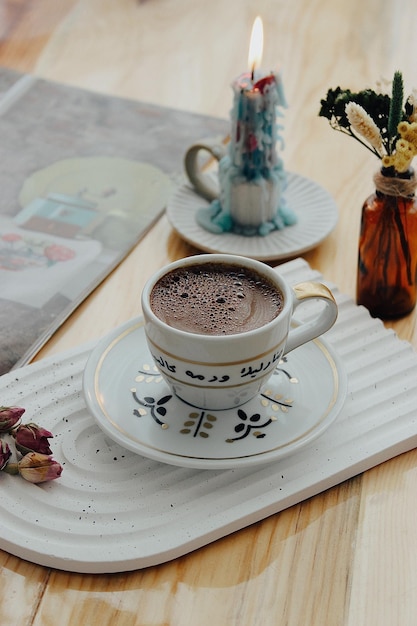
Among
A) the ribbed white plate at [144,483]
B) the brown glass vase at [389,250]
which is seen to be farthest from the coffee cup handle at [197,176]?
the ribbed white plate at [144,483]

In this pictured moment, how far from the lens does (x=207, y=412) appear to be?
2.64 feet

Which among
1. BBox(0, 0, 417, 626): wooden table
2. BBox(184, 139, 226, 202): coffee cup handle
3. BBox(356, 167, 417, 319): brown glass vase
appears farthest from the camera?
BBox(184, 139, 226, 202): coffee cup handle

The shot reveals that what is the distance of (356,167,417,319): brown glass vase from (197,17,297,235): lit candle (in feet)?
0.63

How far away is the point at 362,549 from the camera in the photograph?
716 mm

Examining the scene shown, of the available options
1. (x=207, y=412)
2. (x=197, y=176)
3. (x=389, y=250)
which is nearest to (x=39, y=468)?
(x=207, y=412)

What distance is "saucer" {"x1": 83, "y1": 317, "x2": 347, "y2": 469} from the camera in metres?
0.75

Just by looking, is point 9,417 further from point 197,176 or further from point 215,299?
point 197,176

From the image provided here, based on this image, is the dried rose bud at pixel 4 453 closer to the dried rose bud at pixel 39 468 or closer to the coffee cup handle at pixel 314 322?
the dried rose bud at pixel 39 468

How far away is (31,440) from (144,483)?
0.11 meters

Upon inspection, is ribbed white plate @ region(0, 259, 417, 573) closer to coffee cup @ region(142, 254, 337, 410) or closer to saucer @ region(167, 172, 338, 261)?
coffee cup @ region(142, 254, 337, 410)

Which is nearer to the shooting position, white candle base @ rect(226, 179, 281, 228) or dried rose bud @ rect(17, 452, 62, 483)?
dried rose bud @ rect(17, 452, 62, 483)

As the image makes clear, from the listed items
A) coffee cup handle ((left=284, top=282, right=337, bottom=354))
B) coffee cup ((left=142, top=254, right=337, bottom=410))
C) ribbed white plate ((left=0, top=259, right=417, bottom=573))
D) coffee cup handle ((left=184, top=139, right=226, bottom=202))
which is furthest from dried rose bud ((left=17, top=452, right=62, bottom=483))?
coffee cup handle ((left=184, top=139, right=226, bottom=202))

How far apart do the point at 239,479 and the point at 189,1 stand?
1.44 metres

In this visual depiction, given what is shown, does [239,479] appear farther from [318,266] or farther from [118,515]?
[318,266]
